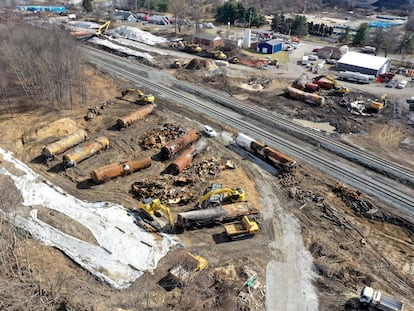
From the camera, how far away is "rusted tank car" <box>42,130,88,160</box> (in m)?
36.9

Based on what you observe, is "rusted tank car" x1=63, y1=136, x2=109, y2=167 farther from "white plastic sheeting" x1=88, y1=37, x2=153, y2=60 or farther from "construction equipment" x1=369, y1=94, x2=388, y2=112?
"construction equipment" x1=369, y1=94, x2=388, y2=112

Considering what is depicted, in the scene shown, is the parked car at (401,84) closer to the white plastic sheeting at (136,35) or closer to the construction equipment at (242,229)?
the construction equipment at (242,229)

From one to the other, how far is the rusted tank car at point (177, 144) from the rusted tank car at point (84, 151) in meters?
7.19

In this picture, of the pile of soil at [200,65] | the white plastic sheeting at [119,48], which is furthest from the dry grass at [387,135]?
the white plastic sheeting at [119,48]

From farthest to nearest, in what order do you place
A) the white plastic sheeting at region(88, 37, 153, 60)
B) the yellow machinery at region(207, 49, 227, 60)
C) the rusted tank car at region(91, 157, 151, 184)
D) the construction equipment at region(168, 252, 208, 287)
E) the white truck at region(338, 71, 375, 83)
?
1. the white plastic sheeting at region(88, 37, 153, 60)
2. the yellow machinery at region(207, 49, 227, 60)
3. the white truck at region(338, 71, 375, 83)
4. the rusted tank car at region(91, 157, 151, 184)
5. the construction equipment at region(168, 252, 208, 287)

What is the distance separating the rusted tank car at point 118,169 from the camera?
33.5 metres

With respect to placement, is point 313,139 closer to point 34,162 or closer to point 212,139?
point 212,139

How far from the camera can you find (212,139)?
4306 cm

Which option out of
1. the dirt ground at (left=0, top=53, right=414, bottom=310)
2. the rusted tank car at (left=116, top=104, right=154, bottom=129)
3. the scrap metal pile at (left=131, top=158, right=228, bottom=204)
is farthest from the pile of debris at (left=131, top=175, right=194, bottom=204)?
the rusted tank car at (left=116, top=104, right=154, bottom=129)

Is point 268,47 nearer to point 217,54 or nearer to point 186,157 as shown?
point 217,54

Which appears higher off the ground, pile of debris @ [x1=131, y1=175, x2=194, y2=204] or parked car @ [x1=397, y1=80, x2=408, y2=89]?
parked car @ [x1=397, y1=80, x2=408, y2=89]

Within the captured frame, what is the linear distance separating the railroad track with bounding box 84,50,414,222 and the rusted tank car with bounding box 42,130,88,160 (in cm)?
1803

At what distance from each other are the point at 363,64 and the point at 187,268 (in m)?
61.9

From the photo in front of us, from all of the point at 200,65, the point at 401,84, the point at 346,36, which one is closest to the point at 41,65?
the point at 200,65
